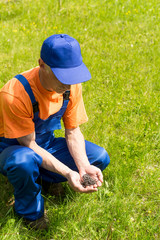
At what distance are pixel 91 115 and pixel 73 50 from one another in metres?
1.64

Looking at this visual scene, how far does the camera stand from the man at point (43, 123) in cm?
200

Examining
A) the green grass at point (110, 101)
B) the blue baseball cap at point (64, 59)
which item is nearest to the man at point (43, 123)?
the blue baseball cap at point (64, 59)

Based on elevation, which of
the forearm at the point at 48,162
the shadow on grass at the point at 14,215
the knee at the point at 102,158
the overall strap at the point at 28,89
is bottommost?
the shadow on grass at the point at 14,215

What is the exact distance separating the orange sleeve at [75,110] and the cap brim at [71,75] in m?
0.41

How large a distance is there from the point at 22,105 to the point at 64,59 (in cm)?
45

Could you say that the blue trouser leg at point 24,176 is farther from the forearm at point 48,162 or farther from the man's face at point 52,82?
the man's face at point 52,82

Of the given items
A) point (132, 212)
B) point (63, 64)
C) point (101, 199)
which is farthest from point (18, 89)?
point (132, 212)

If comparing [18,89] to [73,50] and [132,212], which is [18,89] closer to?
[73,50]

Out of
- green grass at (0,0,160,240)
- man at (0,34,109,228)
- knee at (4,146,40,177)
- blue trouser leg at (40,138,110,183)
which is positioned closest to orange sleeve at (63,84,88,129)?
man at (0,34,109,228)

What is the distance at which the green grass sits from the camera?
8.03 ft

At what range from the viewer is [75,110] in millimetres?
2523

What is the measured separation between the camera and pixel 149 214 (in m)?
2.58

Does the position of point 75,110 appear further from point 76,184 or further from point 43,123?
point 76,184

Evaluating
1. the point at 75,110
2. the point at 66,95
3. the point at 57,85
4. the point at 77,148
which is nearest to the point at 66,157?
the point at 77,148
